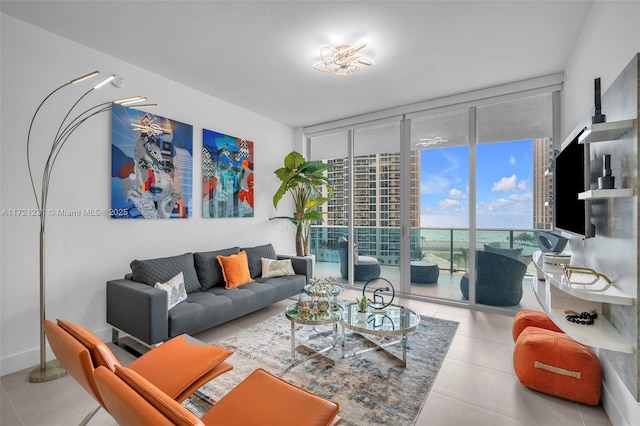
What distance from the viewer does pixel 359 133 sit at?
5242 millimetres

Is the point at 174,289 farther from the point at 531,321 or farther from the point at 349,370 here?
the point at 531,321

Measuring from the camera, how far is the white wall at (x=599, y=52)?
1.71m

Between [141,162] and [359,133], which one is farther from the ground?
[359,133]

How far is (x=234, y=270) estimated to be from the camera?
372cm

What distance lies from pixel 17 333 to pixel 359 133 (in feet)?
16.2

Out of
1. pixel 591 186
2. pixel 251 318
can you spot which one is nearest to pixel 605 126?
pixel 591 186

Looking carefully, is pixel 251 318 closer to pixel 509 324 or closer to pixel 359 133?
A: pixel 509 324

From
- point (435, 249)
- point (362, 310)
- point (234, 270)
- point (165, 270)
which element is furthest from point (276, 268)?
point (435, 249)

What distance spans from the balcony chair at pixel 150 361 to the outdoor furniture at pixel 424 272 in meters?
3.51

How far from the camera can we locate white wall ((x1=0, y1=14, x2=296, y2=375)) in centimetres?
248

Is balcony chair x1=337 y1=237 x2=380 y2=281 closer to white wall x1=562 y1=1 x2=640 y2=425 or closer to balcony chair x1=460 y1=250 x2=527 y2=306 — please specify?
balcony chair x1=460 y1=250 x2=527 y2=306

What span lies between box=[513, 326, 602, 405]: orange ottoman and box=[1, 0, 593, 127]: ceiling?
2.68 metres

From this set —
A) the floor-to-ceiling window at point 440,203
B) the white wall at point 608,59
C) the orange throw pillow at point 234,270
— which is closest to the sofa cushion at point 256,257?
the orange throw pillow at point 234,270

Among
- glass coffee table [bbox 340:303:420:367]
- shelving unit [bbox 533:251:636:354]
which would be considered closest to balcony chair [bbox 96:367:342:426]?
glass coffee table [bbox 340:303:420:367]
